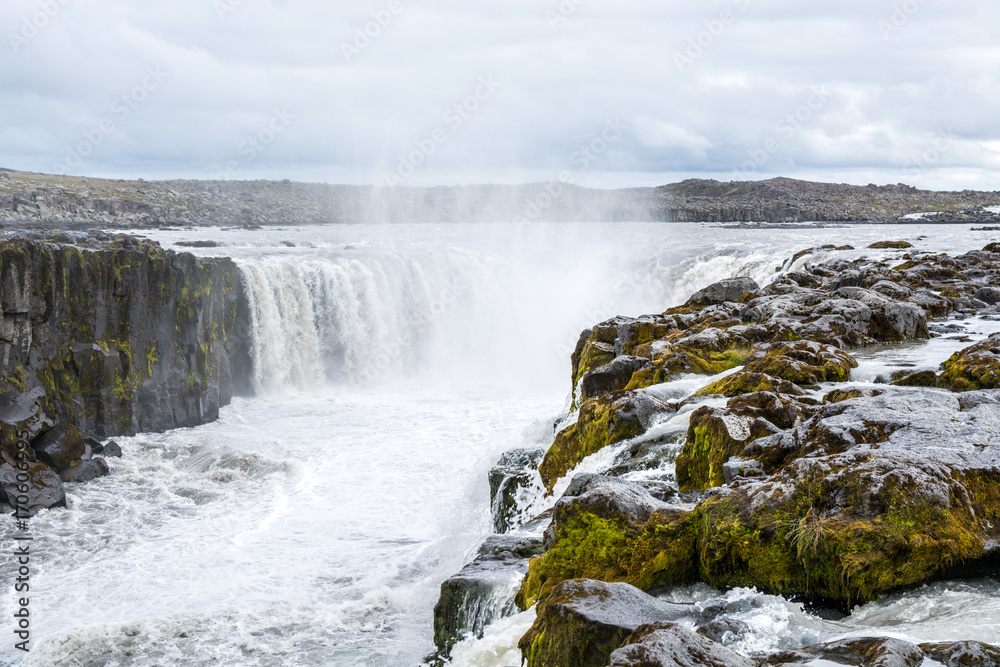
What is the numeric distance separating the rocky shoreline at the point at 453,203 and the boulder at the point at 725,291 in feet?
199

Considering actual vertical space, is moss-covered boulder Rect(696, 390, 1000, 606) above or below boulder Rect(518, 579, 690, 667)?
above

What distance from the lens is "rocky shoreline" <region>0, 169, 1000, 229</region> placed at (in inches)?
3150

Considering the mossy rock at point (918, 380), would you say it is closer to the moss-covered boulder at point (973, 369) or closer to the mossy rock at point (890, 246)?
the moss-covered boulder at point (973, 369)

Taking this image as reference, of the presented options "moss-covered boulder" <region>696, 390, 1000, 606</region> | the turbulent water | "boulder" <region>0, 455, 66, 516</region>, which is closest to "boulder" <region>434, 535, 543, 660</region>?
the turbulent water

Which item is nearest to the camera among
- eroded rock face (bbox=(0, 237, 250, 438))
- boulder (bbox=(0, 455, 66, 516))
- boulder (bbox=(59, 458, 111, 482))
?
boulder (bbox=(0, 455, 66, 516))

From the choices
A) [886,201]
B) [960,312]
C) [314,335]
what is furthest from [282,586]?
[886,201]

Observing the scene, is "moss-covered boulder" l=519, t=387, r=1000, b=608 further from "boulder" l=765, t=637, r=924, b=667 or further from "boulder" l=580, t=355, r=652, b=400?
"boulder" l=580, t=355, r=652, b=400

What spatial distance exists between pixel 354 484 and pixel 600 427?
10088mm

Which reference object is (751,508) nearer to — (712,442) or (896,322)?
(712,442)

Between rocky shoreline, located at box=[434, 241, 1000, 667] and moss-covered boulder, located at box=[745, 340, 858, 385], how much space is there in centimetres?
4

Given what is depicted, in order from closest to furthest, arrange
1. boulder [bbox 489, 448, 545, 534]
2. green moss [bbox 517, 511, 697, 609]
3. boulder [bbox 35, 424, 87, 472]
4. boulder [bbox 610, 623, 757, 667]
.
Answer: boulder [bbox 610, 623, 757, 667]
green moss [bbox 517, 511, 697, 609]
boulder [bbox 489, 448, 545, 534]
boulder [bbox 35, 424, 87, 472]

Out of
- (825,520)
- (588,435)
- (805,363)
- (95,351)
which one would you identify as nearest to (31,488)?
(95,351)

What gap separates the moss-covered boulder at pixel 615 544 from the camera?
7.33 m

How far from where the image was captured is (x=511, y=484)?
43.8 ft
